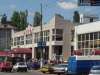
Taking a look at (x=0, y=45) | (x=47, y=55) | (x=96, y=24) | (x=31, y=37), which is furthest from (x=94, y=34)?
(x=0, y=45)

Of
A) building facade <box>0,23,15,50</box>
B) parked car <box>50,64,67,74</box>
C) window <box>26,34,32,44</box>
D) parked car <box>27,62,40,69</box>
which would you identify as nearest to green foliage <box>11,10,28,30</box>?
building facade <box>0,23,15,50</box>

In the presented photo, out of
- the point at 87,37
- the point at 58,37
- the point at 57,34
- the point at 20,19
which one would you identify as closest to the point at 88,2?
the point at 87,37

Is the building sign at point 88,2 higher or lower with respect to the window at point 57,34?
higher

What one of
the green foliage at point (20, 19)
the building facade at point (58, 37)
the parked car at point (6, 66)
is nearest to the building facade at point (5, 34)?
the green foliage at point (20, 19)

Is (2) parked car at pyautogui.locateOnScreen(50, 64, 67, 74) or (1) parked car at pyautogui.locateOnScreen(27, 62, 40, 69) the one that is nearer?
(2) parked car at pyautogui.locateOnScreen(50, 64, 67, 74)

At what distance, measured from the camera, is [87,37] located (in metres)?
76.6

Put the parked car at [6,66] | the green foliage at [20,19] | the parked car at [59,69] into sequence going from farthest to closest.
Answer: the green foliage at [20,19], the parked car at [6,66], the parked car at [59,69]

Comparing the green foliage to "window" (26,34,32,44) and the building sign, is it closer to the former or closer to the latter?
"window" (26,34,32,44)

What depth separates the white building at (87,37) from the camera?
7288 centimetres

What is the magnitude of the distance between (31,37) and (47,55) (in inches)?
422

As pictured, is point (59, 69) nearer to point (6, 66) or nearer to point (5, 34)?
point (6, 66)

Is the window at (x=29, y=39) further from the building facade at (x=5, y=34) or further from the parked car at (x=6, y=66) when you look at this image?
the building facade at (x=5, y=34)

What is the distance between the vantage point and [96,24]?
7206 centimetres

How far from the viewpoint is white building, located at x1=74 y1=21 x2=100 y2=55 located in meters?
72.9
